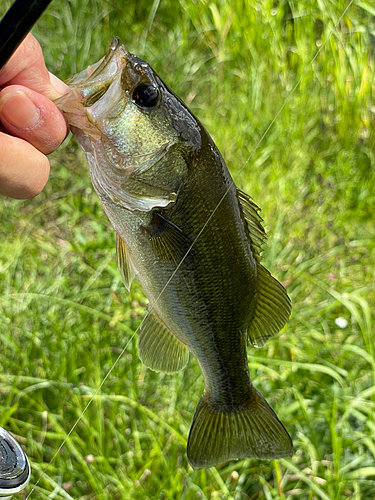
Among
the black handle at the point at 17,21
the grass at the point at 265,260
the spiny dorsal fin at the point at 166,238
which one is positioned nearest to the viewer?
the black handle at the point at 17,21

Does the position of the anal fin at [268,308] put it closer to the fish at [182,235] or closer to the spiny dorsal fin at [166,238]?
the fish at [182,235]

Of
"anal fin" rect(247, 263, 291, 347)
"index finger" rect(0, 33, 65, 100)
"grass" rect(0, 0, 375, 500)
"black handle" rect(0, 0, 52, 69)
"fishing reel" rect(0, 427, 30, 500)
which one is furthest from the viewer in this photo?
"grass" rect(0, 0, 375, 500)

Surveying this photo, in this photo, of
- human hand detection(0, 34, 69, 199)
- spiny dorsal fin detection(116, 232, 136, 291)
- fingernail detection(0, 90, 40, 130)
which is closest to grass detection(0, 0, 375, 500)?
spiny dorsal fin detection(116, 232, 136, 291)

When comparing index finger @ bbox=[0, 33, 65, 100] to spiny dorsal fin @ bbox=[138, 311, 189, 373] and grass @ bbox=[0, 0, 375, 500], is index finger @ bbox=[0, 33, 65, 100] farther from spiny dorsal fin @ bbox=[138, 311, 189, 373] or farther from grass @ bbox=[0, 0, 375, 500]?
grass @ bbox=[0, 0, 375, 500]

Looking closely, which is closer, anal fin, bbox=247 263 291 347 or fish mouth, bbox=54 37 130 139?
fish mouth, bbox=54 37 130 139

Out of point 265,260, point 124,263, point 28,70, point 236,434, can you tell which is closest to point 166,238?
point 124,263

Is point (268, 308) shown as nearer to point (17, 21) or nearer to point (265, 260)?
point (17, 21)

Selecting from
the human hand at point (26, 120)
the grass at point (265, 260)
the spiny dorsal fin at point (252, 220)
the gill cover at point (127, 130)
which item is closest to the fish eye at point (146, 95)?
the gill cover at point (127, 130)
